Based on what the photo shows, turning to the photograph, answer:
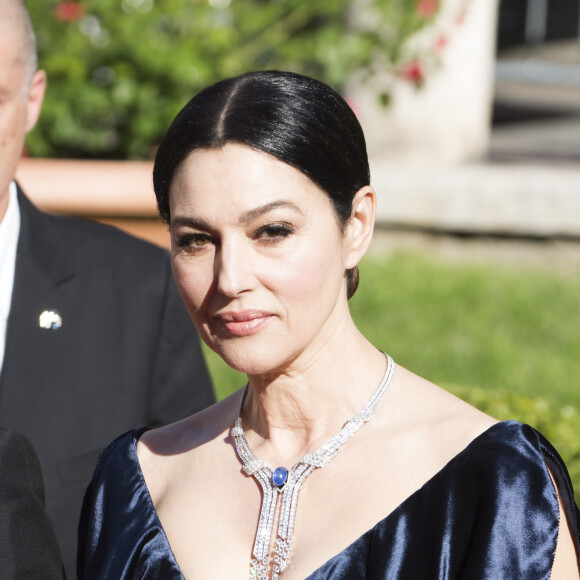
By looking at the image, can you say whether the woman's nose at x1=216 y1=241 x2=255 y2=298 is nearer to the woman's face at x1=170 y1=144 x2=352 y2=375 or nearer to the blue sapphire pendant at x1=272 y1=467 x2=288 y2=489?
the woman's face at x1=170 y1=144 x2=352 y2=375

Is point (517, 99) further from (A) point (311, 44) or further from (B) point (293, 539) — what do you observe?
(B) point (293, 539)

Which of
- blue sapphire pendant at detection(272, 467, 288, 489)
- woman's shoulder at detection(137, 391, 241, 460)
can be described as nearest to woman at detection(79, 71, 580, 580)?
blue sapphire pendant at detection(272, 467, 288, 489)

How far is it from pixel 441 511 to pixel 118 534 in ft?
2.49

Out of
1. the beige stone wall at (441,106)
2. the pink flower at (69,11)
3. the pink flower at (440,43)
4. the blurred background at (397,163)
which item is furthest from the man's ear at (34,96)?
the beige stone wall at (441,106)

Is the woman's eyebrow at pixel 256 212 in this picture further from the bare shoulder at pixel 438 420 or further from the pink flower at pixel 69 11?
the pink flower at pixel 69 11

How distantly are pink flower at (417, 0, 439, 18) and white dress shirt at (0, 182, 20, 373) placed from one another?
3.93m

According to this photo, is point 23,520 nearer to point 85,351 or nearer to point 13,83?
point 85,351

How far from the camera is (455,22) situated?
702 cm

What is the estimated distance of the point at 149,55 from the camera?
250 inches

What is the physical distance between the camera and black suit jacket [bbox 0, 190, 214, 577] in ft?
9.86

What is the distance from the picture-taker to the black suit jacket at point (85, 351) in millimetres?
3004

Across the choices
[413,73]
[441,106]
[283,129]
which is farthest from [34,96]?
[441,106]

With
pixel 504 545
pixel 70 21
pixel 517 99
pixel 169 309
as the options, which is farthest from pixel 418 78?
pixel 517 99

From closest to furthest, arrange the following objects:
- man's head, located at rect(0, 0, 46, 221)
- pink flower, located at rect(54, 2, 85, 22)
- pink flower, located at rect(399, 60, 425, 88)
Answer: man's head, located at rect(0, 0, 46, 221)
pink flower, located at rect(54, 2, 85, 22)
pink flower, located at rect(399, 60, 425, 88)
